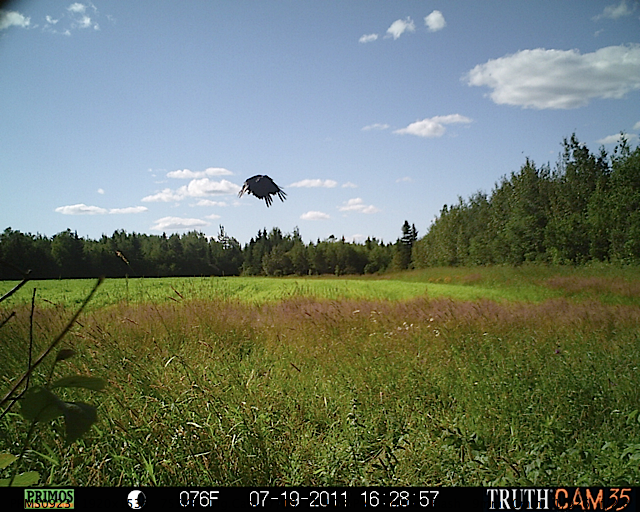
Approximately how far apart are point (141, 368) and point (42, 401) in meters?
1.92

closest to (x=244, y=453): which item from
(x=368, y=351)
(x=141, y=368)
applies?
(x=141, y=368)

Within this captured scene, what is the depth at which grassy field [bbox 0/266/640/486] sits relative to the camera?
Answer: 162cm

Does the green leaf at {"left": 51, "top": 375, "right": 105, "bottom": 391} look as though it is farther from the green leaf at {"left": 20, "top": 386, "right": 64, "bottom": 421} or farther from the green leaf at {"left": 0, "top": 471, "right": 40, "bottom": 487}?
the green leaf at {"left": 0, "top": 471, "right": 40, "bottom": 487}

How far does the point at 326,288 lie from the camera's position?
15.1 ft

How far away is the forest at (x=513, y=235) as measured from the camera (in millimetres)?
2953

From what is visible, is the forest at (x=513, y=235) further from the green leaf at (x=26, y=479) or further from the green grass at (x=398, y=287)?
the green leaf at (x=26, y=479)

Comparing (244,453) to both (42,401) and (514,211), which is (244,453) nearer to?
(42,401)

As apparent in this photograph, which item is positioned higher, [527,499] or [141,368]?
[141,368]

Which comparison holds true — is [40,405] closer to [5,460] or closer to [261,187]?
[5,460]

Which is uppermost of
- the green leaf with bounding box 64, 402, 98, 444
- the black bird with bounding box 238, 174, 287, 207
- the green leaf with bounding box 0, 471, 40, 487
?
the black bird with bounding box 238, 174, 287, 207

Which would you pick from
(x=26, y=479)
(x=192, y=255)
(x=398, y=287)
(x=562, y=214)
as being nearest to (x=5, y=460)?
(x=26, y=479)

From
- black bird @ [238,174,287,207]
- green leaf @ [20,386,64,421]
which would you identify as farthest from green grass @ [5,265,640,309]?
green leaf @ [20,386,64,421]

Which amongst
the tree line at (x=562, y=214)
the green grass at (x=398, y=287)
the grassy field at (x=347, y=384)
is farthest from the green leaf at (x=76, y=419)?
the tree line at (x=562, y=214)

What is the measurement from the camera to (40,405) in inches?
14.3
